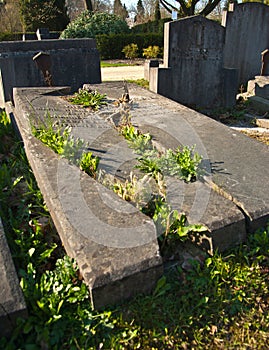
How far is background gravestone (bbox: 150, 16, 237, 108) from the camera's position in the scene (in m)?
6.21

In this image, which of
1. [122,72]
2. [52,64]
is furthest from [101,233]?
[122,72]

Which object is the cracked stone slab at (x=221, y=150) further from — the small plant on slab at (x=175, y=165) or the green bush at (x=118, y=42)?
the green bush at (x=118, y=42)

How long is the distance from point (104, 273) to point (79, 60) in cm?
544

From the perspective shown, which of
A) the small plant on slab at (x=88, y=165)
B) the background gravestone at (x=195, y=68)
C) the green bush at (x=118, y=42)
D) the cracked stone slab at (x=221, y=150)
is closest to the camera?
the cracked stone slab at (x=221, y=150)

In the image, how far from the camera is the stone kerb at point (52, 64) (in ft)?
19.2

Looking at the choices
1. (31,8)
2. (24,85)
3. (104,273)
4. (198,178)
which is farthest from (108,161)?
(31,8)

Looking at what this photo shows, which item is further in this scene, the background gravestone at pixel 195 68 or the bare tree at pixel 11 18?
the bare tree at pixel 11 18

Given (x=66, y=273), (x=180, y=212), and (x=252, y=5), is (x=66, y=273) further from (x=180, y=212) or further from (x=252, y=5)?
(x=252, y=5)

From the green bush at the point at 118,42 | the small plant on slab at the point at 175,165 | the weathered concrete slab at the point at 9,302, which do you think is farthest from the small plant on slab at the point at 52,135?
the green bush at the point at 118,42

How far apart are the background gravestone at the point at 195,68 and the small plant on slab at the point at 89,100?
5.71 feet

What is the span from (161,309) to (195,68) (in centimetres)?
557

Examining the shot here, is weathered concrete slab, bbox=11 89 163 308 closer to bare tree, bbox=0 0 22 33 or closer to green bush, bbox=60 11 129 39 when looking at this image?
green bush, bbox=60 11 129 39

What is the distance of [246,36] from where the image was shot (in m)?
7.62

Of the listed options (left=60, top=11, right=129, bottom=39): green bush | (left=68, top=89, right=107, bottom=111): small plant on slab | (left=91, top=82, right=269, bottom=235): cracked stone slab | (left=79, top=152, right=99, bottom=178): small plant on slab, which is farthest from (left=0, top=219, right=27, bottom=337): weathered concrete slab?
(left=60, top=11, right=129, bottom=39): green bush
